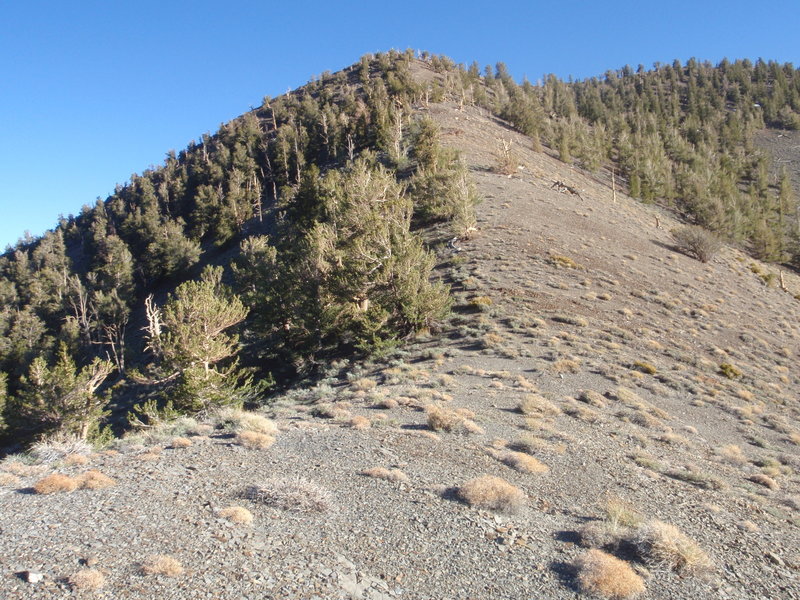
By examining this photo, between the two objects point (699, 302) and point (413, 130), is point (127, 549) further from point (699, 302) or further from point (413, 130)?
point (413, 130)

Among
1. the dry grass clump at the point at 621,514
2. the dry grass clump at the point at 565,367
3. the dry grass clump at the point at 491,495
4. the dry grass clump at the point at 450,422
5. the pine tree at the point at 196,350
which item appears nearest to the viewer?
the dry grass clump at the point at 621,514

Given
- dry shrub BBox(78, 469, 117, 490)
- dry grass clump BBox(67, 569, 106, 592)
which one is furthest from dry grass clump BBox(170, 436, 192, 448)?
dry grass clump BBox(67, 569, 106, 592)

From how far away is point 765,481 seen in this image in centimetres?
1156

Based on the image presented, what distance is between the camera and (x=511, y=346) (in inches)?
866

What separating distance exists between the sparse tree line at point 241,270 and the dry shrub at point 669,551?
15.1 meters

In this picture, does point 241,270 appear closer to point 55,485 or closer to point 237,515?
point 55,485

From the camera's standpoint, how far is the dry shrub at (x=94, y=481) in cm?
822

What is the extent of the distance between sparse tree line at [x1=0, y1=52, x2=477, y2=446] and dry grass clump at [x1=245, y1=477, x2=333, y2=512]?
10.3 m

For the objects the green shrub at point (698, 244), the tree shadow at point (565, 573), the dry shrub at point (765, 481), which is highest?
the green shrub at point (698, 244)

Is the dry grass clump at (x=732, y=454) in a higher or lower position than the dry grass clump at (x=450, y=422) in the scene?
lower

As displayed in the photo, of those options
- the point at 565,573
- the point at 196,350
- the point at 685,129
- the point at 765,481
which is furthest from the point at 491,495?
the point at 685,129

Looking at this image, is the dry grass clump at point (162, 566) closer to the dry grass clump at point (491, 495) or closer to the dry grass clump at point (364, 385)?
the dry grass clump at point (491, 495)

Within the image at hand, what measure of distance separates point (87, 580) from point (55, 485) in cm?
348

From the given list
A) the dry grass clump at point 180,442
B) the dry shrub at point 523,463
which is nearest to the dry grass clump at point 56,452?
the dry grass clump at point 180,442
